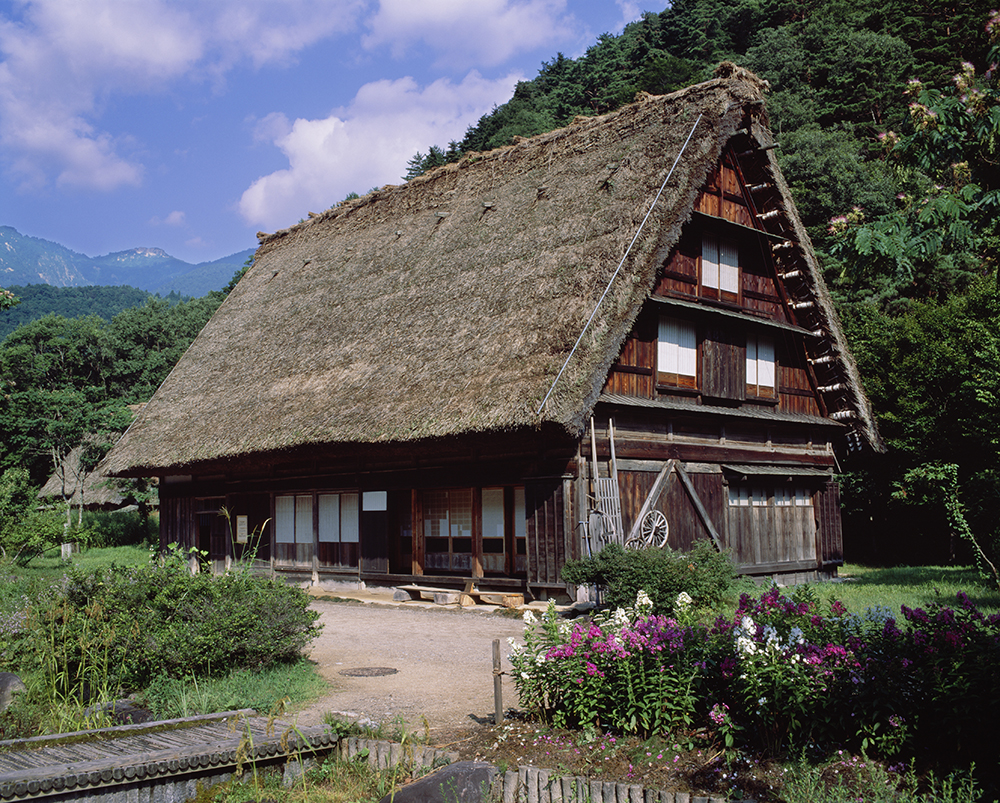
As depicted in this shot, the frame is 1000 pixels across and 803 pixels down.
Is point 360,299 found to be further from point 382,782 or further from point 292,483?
point 382,782

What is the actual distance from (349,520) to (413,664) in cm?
864

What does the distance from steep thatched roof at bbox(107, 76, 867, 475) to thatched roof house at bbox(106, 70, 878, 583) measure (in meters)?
0.05

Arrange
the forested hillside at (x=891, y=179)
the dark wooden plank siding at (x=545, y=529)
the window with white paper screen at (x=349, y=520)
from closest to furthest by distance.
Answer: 1. the forested hillside at (x=891, y=179)
2. the dark wooden plank siding at (x=545, y=529)
3. the window with white paper screen at (x=349, y=520)

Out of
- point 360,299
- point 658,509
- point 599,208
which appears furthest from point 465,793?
point 360,299

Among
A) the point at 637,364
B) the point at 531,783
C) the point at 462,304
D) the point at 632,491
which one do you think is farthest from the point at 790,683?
the point at 462,304

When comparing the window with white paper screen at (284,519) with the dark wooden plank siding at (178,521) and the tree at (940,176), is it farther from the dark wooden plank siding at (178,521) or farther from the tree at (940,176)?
the tree at (940,176)

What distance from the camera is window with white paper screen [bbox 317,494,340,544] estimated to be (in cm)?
1811

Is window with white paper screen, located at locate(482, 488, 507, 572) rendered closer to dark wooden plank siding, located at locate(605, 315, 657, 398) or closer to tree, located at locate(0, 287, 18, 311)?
dark wooden plank siding, located at locate(605, 315, 657, 398)

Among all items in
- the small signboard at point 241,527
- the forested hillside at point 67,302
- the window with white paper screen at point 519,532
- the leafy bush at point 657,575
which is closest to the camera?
the leafy bush at point 657,575

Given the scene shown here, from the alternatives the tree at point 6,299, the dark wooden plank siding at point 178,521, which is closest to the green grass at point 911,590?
the dark wooden plank siding at point 178,521

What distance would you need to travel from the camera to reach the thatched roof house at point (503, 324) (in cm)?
1378

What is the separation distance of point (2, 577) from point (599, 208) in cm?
1253

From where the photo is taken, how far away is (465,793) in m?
4.93

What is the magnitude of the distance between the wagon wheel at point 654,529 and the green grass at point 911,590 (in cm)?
279
